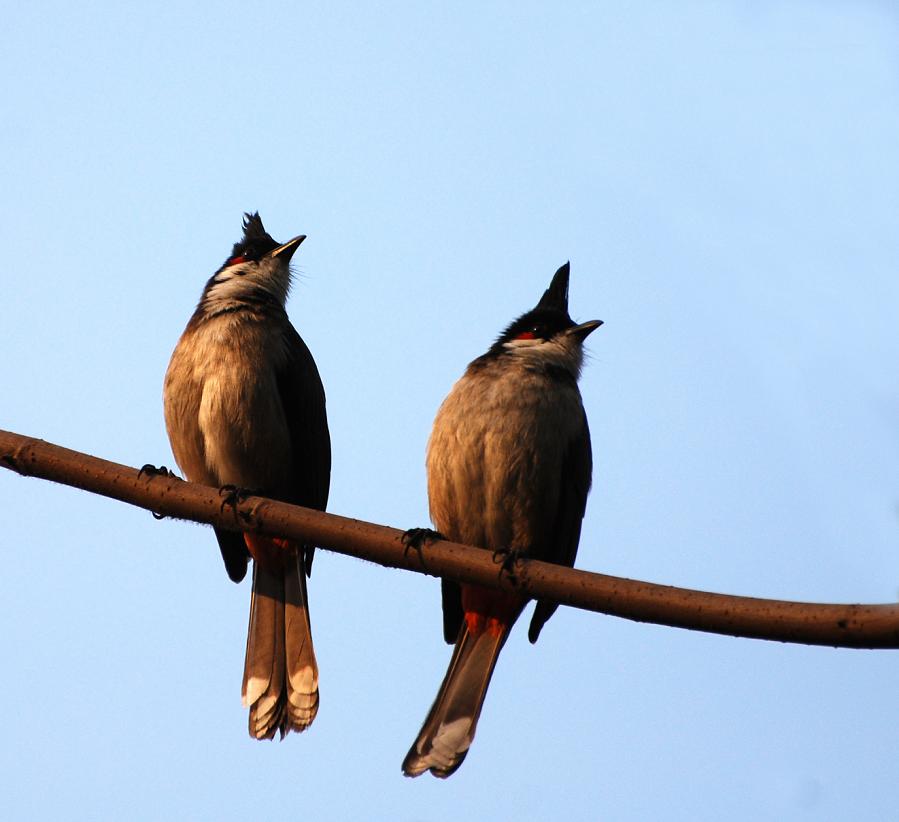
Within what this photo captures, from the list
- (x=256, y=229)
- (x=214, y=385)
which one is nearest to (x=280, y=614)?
(x=214, y=385)

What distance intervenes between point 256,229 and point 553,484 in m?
2.37

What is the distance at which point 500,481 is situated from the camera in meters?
5.11

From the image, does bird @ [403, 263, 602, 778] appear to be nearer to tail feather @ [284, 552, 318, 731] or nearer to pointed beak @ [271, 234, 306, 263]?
tail feather @ [284, 552, 318, 731]

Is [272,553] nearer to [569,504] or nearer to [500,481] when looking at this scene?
[500,481]

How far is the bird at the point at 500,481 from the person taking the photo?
511cm

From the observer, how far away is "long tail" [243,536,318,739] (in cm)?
507

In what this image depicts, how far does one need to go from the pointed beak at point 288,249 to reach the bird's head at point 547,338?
3.95 ft

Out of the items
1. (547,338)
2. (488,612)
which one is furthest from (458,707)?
(547,338)

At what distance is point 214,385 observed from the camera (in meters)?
5.37

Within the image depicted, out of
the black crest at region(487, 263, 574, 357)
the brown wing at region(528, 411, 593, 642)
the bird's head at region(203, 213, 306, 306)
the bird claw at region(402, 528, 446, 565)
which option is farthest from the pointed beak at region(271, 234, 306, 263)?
the bird claw at region(402, 528, 446, 565)

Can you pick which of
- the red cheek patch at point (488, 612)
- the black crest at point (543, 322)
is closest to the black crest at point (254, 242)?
the black crest at point (543, 322)

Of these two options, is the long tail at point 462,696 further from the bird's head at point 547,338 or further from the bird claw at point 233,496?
the bird claw at point 233,496

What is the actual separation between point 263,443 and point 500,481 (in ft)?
3.63

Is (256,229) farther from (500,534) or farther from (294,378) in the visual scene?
(500,534)
